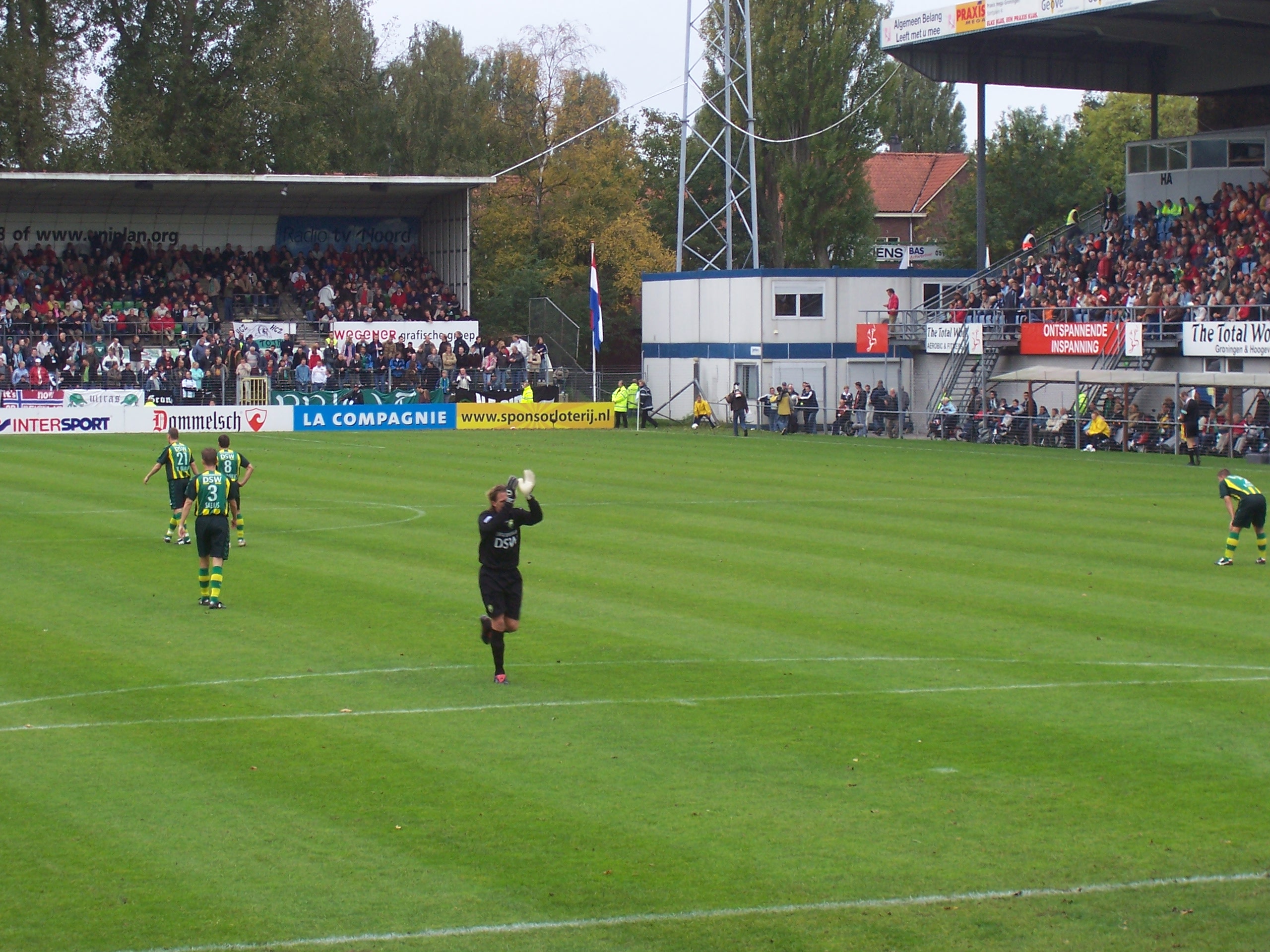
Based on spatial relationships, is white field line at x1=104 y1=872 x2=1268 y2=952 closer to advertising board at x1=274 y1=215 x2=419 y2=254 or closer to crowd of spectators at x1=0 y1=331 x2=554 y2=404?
crowd of spectators at x1=0 y1=331 x2=554 y2=404

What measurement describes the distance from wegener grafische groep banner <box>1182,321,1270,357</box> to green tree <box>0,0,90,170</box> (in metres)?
46.0

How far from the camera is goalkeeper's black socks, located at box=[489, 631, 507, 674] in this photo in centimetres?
1397

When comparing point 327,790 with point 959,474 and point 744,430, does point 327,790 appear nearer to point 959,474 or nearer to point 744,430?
point 959,474

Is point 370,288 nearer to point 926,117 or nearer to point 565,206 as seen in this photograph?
point 565,206

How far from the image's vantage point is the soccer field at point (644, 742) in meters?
8.51

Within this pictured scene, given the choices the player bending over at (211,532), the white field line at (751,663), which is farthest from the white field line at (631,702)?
the player bending over at (211,532)

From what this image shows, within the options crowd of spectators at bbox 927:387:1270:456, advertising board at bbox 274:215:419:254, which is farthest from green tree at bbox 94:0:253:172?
crowd of spectators at bbox 927:387:1270:456

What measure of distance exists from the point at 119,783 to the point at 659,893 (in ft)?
13.9

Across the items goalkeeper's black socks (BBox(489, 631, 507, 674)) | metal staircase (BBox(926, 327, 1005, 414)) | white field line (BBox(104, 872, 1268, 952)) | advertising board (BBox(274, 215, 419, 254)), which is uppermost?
advertising board (BBox(274, 215, 419, 254))

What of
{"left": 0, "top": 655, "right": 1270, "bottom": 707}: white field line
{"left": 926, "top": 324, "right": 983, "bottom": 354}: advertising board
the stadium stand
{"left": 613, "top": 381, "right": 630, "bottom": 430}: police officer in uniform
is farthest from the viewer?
{"left": 613, "top": 381, "right": 630, "bottom": 430}: police officer in uniform

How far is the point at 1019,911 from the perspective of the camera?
8.45 m

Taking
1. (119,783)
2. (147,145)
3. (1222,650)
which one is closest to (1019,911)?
(119,783)

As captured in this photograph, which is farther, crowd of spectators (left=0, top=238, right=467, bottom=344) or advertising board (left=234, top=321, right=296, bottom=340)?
advertising board (left=234, top=321, right=296, bottom=340)

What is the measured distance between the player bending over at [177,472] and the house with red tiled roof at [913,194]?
A: 75.5 m
